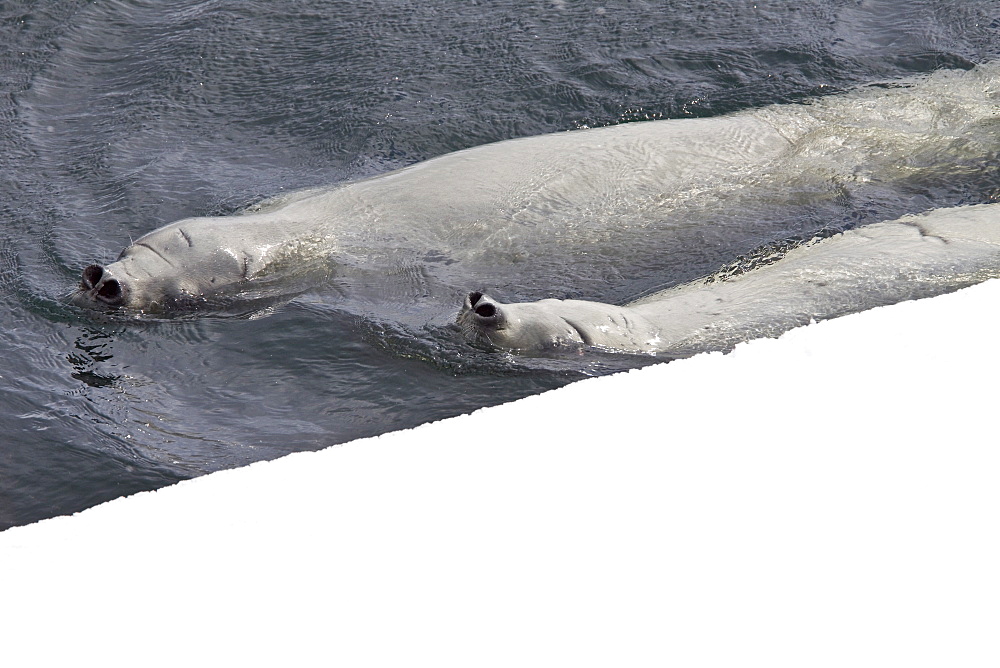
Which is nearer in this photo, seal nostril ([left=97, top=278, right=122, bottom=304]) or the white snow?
the white snow

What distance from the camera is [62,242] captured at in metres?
7.27

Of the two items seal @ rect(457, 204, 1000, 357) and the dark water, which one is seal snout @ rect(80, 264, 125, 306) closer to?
the dark water

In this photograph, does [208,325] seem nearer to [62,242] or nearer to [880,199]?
[62,242]

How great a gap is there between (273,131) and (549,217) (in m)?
3.04

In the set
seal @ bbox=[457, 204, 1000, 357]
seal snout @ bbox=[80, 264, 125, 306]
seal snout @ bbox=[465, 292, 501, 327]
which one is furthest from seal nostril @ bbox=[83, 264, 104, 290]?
seal snout @ bbox=[465, 292, 501, 327]

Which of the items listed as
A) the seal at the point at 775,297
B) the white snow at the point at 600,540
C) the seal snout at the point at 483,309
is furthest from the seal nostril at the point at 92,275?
the white snow at the point at 600,540

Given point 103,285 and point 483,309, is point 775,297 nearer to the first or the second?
point 483,309

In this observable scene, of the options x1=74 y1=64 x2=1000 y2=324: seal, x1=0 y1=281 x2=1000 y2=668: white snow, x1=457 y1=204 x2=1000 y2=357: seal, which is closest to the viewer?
x1=0 y1=281 x2=1000 y2=668: white snow

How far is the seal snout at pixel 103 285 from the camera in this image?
6094 millimetres

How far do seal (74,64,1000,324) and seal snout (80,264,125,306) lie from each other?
1 cm

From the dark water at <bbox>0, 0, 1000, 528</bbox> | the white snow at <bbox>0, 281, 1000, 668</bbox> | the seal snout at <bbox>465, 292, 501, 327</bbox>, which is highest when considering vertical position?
the white snow at <bbox>0, 281, 1000, 668</bbox>

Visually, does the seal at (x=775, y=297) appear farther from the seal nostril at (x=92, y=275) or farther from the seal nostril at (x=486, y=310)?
the seal nostril at (x=92, y=275)

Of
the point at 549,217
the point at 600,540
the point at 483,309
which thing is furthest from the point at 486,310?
the point at 600,540

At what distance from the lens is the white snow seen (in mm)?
2482
